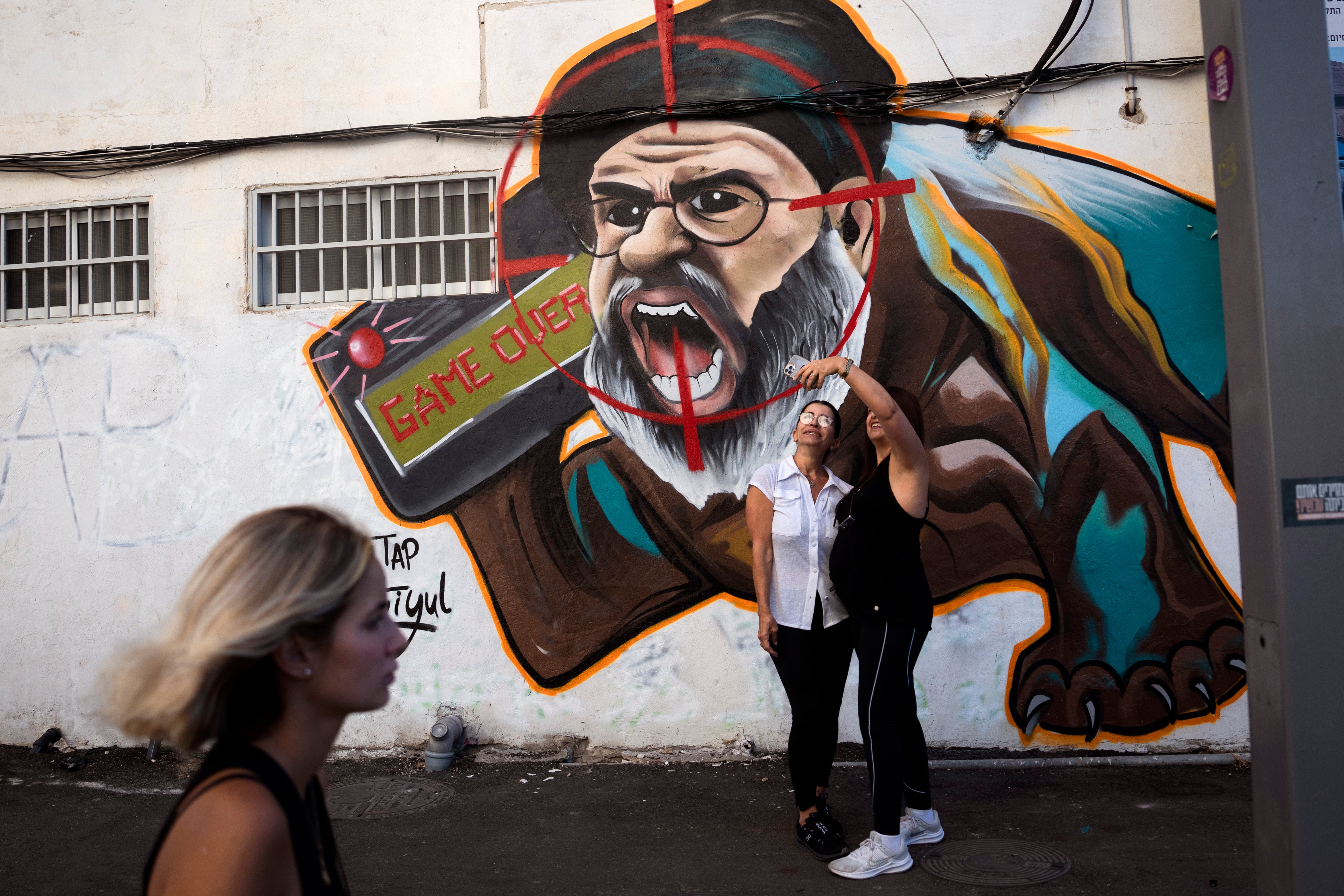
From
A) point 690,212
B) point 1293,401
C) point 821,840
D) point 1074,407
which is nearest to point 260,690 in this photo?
point 1293,401

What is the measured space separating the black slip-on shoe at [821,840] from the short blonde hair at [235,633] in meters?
3.03

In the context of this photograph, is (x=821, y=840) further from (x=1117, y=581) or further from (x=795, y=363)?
(x=795, y=363)

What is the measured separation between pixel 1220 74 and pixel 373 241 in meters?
4.67

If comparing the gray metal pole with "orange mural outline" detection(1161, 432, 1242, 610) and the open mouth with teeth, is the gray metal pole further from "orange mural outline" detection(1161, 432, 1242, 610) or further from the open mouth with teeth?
the open mouth with teeth

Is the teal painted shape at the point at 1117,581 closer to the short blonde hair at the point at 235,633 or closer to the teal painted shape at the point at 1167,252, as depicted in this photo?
the teal painted shape at the point at 1167,252

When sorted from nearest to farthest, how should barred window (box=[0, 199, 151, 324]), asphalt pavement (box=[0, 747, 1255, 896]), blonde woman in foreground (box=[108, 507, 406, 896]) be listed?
blonde woman in foreground (box=[108, 507, 406, 896]) < asphalt pavement (box=[0, 747, 1255, 896]) < barred window (box=[0, 199, 151, 324])

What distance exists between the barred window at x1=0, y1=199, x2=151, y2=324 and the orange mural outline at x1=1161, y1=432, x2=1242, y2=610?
20.1 feet

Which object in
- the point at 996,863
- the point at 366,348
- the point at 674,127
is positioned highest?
the point at 674,127

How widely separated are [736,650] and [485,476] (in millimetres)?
1780

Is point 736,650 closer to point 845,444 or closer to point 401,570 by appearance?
point 845,444

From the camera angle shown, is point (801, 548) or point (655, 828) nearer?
point (801, 548)

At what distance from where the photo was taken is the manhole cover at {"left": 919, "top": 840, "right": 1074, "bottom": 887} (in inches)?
144

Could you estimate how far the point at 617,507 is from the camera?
216 inches

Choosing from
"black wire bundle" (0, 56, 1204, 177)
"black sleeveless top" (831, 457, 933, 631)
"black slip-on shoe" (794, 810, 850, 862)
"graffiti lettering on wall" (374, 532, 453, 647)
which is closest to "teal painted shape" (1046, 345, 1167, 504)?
"black wire bundle" (0, 56, 1204, 177)
